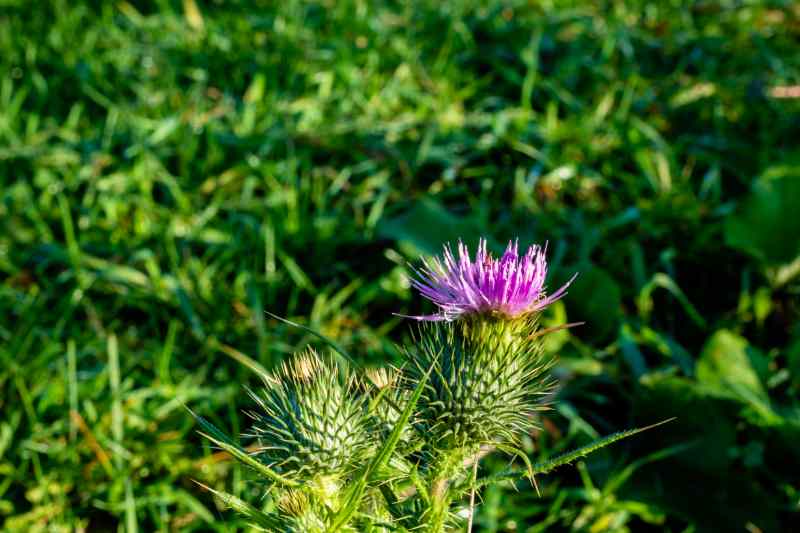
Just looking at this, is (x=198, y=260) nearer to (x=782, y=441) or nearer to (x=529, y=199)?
(x=529, y=199)

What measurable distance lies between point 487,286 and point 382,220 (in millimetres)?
1791

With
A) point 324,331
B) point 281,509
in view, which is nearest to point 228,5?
point 324,331

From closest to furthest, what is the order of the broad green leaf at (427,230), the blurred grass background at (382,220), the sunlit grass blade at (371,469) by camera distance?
1. the sunlit grass blade at (371,469)
2. the blurred grass background at (382,220)
3. the broad green leaf at (427,230)

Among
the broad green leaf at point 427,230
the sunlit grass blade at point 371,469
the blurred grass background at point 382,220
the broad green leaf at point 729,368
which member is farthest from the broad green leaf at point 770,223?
the sunlit grass blade at point 371,469

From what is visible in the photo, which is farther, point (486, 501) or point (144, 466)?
point (144, 466)

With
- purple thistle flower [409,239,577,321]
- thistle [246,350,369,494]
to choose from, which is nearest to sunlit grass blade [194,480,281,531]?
thistle [246,350,369,494]

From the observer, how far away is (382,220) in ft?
10.1

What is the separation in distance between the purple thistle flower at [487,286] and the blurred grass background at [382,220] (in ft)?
3.81

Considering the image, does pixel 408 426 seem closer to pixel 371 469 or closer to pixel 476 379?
pixel 476 379

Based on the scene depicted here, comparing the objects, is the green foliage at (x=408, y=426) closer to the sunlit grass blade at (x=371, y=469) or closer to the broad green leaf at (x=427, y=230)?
the sunlit grass blade at (x=371, y=469)

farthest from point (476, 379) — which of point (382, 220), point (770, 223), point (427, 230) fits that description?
point (770, 223)

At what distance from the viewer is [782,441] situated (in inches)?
94.2

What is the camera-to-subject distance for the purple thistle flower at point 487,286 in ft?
4.23

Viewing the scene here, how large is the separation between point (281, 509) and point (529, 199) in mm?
2352
